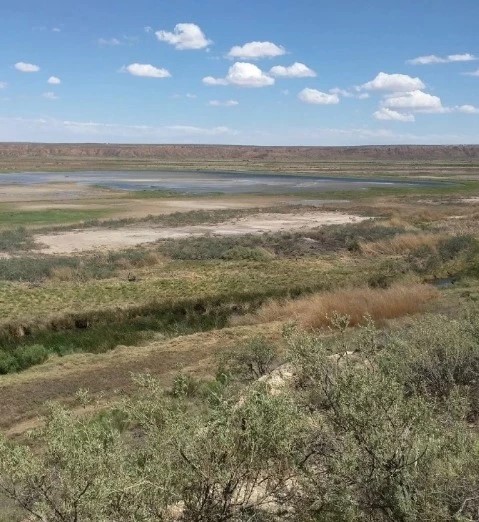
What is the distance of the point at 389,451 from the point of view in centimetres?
503

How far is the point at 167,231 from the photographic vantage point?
1756 inches

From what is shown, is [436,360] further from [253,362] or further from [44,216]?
[44,216]

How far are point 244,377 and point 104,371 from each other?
4306mm

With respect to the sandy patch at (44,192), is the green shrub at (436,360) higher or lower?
higher

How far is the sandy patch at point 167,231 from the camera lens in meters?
37.7

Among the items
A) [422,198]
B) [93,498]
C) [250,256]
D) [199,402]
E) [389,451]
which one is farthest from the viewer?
[422,198]

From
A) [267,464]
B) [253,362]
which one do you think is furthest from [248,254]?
[267,464]

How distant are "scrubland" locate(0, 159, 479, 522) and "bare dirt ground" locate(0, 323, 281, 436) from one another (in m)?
0.08

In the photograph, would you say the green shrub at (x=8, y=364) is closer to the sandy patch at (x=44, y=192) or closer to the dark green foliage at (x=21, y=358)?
the dark green foliage at (x=21, y=358)

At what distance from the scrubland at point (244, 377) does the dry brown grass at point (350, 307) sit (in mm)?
98

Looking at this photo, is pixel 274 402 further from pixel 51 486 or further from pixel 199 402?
pixel 199 402

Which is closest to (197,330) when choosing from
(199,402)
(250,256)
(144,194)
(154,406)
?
(199,402)

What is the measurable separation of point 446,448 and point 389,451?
75cm

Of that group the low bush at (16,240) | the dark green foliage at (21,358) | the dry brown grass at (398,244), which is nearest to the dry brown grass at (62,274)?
the low bush at (16,240)
